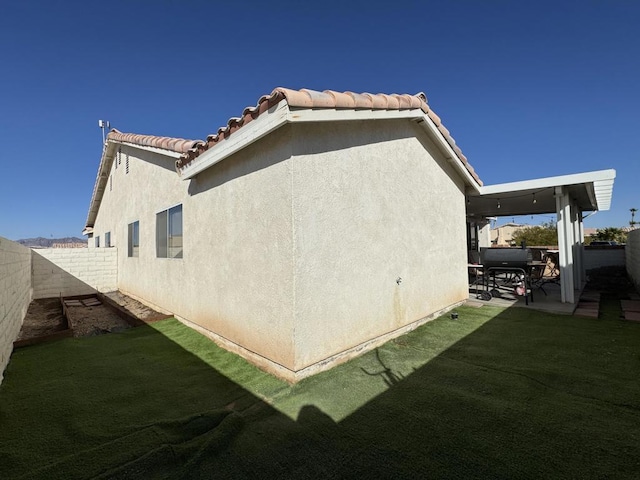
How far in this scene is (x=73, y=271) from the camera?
13594mm

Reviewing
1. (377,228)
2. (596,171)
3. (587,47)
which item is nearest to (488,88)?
(587,47)

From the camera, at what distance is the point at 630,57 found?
10.7 m

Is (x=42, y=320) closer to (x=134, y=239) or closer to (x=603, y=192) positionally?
(x=134, y=239)

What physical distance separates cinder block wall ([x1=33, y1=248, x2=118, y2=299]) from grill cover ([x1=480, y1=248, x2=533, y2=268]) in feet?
50.5

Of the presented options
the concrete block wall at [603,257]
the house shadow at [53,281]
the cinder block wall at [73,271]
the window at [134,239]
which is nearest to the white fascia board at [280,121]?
the window at [134,239]

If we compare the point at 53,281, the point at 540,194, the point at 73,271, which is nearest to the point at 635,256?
the point at 540,194

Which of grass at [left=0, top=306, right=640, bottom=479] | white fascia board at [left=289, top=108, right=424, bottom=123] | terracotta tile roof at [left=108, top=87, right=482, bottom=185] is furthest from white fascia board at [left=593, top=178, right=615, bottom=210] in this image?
white fascia board at [left=289, top=108, right=424, bottom=123]

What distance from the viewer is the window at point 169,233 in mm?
7812

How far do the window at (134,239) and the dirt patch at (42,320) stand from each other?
292cm

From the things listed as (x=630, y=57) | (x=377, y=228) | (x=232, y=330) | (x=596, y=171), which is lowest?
(x=232, y=330)

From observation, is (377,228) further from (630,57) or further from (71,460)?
(630,57)

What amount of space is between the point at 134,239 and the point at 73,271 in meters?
4.83

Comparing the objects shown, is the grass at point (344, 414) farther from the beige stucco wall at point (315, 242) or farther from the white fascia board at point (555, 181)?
the white fascia board at point (555, 181)

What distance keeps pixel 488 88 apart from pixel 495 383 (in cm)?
1295
